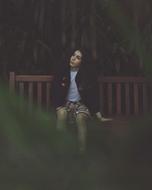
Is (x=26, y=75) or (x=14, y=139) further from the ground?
(x=26, y=75)

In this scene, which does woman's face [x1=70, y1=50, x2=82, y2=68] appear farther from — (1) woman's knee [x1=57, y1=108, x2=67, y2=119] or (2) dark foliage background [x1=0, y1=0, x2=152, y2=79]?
(2) dark foliage background [x1=0, y1=0, x2=152, y2=79]

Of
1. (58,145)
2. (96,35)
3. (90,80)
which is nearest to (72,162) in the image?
(58,145)

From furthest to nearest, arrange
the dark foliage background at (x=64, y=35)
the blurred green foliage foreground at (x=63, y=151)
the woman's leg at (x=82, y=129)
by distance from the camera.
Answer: the dark foliage background at (x=64, y=35), the woman's leg at (x=82, y=129), the blurred green foliage foreground at (x=63, y=151)

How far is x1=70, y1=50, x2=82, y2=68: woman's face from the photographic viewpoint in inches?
277

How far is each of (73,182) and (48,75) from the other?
180 centimetres

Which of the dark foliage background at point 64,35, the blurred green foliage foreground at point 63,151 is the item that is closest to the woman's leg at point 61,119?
the blurred green foliage foreground at point 63,151

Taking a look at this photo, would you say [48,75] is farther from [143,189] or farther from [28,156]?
[143,189]

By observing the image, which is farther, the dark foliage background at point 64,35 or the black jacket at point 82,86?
the dark foliage background at point 64,35

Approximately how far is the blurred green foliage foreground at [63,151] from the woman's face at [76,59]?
58cm

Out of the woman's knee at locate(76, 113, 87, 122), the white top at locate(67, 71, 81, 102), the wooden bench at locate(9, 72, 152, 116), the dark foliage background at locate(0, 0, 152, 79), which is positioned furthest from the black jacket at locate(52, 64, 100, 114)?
the dark foliage background at locate(0, 0, 152, 79)

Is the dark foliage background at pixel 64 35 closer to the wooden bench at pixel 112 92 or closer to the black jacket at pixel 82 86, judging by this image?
the wooden bench at pixel 112 92

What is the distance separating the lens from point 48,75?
25.2 feet

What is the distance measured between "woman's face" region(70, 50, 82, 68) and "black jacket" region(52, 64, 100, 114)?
62 millimetres

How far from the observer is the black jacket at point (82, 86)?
7027 millimetres
